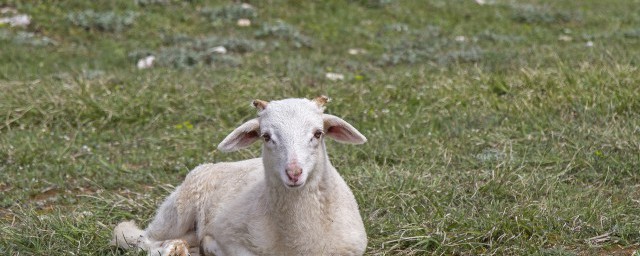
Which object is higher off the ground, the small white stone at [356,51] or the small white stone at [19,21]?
the small white stone at [356,51]

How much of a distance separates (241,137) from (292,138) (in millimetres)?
497

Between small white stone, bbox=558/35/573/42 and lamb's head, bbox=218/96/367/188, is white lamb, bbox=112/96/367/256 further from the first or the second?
small white stone, bbox=558/35/573/42

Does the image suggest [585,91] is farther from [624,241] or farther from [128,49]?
[128,49]

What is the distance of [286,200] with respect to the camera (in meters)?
4.93

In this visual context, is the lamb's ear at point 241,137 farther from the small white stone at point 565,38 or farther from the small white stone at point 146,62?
the small white stone at point 565,38

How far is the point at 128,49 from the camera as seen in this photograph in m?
12.5

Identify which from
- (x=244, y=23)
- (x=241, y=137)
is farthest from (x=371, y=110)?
(x=244, y=23)

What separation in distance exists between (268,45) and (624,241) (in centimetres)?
799

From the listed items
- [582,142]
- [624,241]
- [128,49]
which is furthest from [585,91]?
[128,49]

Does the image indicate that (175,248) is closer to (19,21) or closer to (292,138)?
(292,138)

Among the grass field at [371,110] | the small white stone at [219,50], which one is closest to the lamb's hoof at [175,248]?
the grass field at [371,110]

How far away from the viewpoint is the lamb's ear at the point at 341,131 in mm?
5016

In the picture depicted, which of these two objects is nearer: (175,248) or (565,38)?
(175,248)

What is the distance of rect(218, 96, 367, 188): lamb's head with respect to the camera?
15.0 ft
